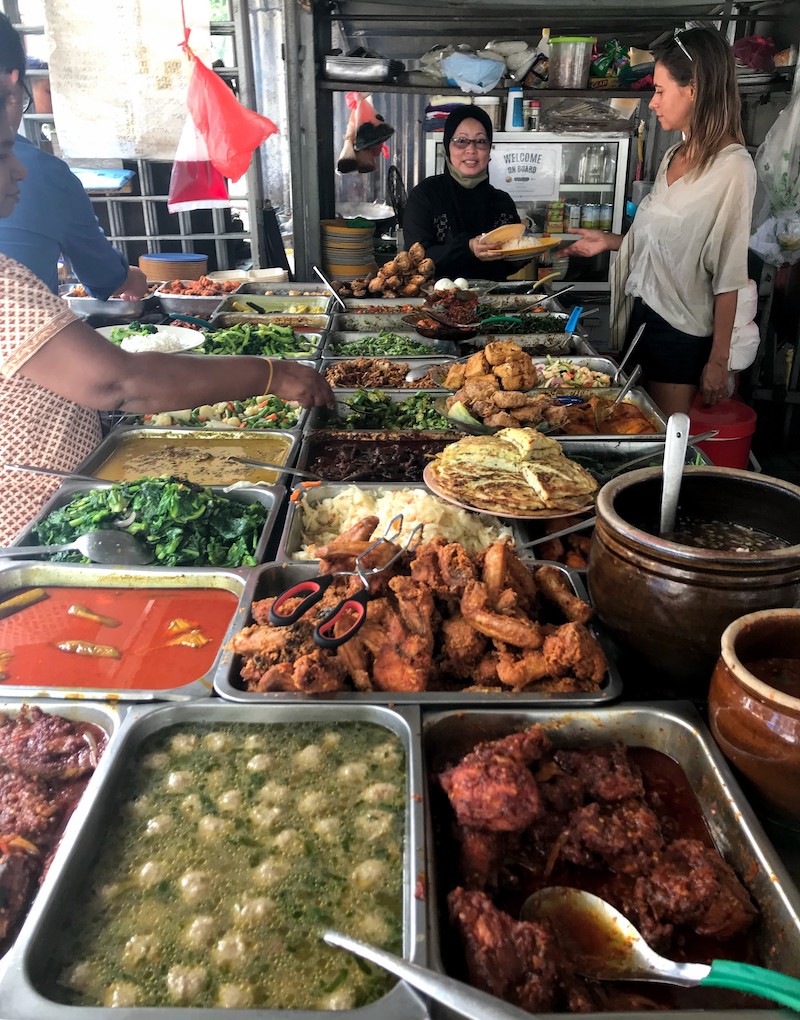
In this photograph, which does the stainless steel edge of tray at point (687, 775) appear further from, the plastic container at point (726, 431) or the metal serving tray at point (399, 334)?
the plastic container at point (726, 431)

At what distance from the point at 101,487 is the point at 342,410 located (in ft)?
4.21

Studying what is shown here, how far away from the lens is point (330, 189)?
22.7 feet

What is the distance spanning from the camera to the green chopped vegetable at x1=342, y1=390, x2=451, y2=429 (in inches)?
134

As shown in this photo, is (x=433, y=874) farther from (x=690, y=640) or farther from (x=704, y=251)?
(x=704, y=251)

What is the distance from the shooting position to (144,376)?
2.63 meters

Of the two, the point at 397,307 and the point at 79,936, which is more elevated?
the point at 397,307

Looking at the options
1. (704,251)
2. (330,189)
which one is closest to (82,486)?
(704,251)

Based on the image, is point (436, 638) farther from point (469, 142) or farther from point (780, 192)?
point (780, 192)

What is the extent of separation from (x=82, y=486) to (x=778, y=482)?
2.23m

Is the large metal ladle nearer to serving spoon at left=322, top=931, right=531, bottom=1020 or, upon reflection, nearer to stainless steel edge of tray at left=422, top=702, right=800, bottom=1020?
stainless steel edge of tray at left=422, top=702, right=800, bottom=1020

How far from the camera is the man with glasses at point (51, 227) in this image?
3658 mm

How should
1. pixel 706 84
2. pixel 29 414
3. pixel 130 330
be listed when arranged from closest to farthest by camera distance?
pixel 29 414, pixel 706 84, pixel 130 330

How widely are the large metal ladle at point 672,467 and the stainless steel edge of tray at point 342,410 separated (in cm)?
165

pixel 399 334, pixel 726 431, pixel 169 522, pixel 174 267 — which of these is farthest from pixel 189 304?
pixel 726 431
